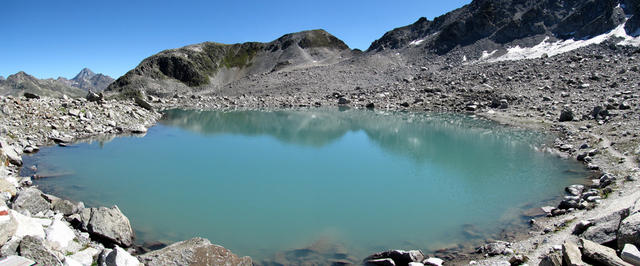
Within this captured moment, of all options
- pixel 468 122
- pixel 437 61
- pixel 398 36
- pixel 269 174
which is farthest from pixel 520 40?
pixel 269 174

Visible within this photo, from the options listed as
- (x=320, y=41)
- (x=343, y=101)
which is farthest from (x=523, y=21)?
(x=320, y=41)

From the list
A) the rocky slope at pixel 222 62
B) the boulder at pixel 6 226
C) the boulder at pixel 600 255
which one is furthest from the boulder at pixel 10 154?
the rocky slope at pixel 222 62

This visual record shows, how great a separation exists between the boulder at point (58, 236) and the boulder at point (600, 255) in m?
11.0

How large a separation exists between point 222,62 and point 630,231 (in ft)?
390

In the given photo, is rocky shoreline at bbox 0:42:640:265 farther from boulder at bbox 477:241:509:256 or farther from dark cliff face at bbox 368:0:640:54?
dark cliff face at bbox 368:0:640:54

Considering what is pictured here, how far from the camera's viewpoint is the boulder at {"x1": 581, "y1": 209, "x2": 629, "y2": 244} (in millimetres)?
7585

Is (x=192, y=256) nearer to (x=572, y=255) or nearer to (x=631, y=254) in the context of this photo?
(x=572, y=255)

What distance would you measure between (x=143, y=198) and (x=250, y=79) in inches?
2780

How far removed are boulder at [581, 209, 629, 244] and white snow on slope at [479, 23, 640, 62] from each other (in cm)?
5906

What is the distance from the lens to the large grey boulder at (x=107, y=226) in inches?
387

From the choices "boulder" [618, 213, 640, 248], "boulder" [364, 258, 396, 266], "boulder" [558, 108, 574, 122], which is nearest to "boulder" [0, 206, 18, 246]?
"boulder" [364, 258, 396, 266]

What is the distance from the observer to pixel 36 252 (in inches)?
241

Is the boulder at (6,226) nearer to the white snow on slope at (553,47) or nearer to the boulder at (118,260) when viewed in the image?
the boulder at (118,260)

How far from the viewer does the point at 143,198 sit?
14.9m
